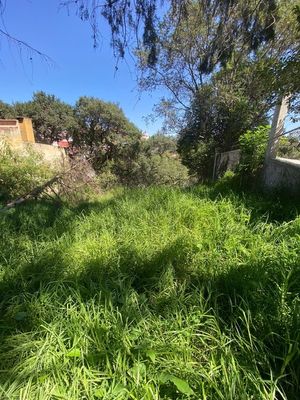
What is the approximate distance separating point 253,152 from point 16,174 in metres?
5.26

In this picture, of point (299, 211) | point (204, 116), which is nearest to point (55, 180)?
point (299, 211)

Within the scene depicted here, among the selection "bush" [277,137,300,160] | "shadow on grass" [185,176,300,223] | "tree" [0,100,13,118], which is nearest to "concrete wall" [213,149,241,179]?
"bush" [277,137,300,160]

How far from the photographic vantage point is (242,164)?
15.6 ft

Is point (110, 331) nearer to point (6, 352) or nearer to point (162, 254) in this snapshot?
point (6, 352)

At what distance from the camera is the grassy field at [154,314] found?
1.07 metres

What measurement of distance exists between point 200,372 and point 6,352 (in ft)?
3.14

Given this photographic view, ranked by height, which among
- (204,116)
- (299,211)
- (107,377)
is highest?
(204,116)

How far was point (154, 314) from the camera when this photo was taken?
1.49m

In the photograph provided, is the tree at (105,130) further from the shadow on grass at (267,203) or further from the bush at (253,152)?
the shadow on grass at (267,203)

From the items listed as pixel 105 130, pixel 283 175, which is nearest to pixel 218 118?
pixel 105 130

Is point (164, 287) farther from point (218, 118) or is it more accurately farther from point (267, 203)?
point (218, 118)

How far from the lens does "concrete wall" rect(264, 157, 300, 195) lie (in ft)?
11.2

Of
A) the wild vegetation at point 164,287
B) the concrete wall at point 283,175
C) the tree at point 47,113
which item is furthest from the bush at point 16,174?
the tree at point 47,113

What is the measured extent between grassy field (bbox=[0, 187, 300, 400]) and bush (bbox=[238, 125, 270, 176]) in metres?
2.13
